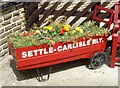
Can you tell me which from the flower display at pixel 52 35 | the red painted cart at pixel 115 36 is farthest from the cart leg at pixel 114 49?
the flower display at pixel 52 35

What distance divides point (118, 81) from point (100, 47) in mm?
794

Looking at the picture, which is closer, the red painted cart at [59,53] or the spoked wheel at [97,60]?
the red painted cart at [59,53]

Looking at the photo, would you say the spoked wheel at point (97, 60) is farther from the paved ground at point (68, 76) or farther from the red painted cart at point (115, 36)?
the red painted cart at point (115, 36)

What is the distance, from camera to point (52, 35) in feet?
13.9

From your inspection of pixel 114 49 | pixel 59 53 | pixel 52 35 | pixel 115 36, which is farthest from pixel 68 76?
pixel 115 36

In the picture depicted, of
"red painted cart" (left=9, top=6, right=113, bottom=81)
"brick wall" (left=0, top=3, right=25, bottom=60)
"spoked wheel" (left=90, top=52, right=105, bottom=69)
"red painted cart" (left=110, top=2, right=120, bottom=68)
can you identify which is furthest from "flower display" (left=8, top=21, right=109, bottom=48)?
"brick wall" (left=0, top=3, right=25, bottom=60)

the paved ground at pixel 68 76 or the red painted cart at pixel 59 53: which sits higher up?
the red painted cart at pixel 59 53

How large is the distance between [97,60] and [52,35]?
115 centimetres

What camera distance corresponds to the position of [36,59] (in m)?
4.00

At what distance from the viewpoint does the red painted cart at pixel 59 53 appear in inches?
154

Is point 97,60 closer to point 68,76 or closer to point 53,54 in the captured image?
point 68,76

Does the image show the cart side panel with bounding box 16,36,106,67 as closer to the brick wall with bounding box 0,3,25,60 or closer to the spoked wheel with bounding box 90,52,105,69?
the spoked wheel with bounding box 90,52,105,69

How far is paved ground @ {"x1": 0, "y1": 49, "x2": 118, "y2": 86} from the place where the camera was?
425cm

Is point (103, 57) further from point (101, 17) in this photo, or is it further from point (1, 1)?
point (1, 1)
